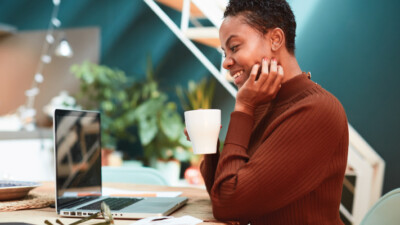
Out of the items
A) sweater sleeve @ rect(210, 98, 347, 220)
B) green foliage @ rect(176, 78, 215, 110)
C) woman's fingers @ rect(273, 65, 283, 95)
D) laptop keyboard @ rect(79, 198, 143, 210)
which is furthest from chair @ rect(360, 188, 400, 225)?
green foliage @ rect(176, 78, 215, 110)

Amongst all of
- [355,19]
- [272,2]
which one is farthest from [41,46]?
[272,2]

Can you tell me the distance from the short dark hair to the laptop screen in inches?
21.2

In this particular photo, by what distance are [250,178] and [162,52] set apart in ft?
11.2

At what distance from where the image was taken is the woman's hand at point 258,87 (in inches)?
42.1

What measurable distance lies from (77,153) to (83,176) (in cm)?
8

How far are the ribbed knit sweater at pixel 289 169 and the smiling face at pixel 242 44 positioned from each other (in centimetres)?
16

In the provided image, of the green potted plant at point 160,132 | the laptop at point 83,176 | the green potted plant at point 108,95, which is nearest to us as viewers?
the laptop at point 83,176

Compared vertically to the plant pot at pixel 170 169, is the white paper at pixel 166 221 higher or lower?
higher

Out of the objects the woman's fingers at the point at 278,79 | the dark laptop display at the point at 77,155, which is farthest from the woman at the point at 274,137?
the dark laptop display at the point at 77,155

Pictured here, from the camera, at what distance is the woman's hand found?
3.51 ft

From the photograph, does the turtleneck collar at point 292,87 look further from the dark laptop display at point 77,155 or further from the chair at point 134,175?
the chair at point 134,175

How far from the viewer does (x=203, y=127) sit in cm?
100

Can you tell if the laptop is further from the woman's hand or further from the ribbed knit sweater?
the woman's hand

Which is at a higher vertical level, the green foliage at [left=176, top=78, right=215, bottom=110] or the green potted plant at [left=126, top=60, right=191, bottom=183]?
the green foliage at [left=176, top=78, right=215, bottom=110]
